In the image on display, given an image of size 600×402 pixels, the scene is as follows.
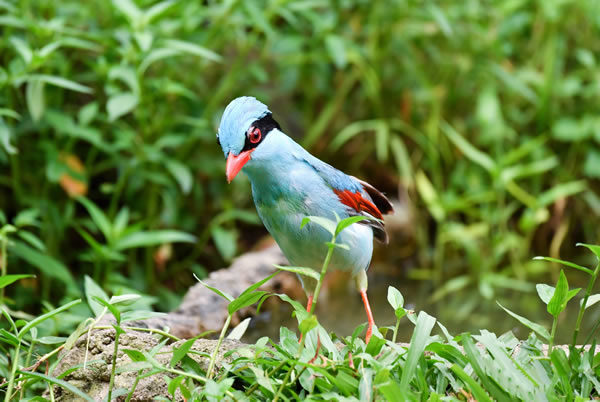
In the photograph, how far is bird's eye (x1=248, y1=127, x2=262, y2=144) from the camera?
1.97 meters

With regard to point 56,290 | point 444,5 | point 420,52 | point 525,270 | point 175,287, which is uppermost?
point 444,5

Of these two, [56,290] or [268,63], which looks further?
[268,63]

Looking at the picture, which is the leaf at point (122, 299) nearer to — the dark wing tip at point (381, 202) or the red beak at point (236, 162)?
the red beak at point (236, 162)

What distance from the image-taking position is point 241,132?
6.40ft

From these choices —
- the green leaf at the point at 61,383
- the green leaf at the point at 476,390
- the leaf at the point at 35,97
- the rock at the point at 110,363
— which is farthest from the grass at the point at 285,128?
the green leaf at the point at 476,390

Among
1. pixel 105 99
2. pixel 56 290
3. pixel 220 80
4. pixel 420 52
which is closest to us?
pixel 56 290

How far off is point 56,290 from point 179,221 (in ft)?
2.90

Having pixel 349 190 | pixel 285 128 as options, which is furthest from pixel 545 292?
pixel 285 128

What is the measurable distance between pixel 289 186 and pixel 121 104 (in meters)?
1.68

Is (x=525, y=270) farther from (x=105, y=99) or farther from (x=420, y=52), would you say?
(x=105, y=99)

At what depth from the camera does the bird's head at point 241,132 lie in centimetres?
195

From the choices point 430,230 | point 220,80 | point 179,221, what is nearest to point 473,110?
point 430,230

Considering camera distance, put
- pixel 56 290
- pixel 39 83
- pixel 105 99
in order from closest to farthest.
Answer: pixel 39 83 < pixel 56 290 < pixel 105 99

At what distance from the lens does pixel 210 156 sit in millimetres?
4480
